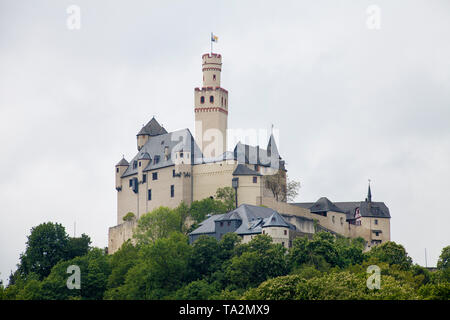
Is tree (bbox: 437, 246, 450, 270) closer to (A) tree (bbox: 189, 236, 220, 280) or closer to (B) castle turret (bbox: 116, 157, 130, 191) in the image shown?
(A) tree (bbox: 189, 236, 220, 280)

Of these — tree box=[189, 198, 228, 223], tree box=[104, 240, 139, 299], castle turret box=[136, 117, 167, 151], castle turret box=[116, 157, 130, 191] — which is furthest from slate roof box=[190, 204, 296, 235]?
castle turret box=[136, 117, 167, 151]

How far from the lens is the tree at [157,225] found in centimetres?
12469

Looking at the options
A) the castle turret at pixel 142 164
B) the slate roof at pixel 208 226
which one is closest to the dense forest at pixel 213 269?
the slate roof at pixel 208 226

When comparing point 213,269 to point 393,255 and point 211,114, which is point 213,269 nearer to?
point 393,255

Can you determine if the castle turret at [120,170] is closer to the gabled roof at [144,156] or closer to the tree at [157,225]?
the gabled roof at [144,156]

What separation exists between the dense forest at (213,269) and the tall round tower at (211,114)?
10.8m

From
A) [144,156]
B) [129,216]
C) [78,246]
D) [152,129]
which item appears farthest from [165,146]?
[78,246]

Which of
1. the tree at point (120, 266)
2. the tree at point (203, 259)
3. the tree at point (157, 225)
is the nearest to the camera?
the tree at point (203, 259)

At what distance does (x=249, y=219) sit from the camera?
116375mm

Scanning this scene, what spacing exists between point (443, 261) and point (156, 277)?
38.9m

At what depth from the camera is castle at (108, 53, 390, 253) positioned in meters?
125

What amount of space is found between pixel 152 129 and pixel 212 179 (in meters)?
20.1
